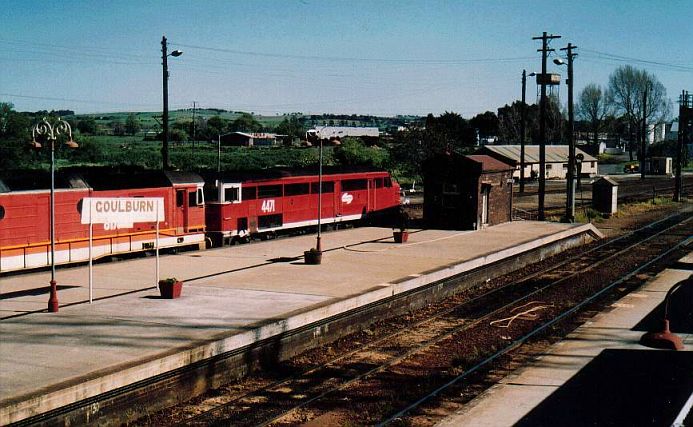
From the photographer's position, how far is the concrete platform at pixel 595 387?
12.1 m

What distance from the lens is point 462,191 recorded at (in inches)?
1449

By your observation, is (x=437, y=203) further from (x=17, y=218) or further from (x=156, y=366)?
(x=156, y=366)

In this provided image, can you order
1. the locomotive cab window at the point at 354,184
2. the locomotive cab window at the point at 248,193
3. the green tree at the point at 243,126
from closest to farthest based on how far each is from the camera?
the locomotive cab window at the point at 248,193 → the locomotive cab window at the point at 354,184 → the green tree at the point at 243,126

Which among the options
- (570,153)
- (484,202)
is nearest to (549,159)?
(570,153)

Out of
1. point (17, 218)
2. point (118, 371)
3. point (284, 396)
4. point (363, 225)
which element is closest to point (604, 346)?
point (284, 396)

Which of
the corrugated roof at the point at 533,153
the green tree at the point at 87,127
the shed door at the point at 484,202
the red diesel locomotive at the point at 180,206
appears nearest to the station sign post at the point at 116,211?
the red diesel locomotive at the point at 180,206

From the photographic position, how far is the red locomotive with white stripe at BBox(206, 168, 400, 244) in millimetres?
30453

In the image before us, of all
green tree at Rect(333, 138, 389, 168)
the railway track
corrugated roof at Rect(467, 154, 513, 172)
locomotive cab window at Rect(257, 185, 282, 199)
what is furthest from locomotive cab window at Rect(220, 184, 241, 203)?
green tree at Rect(333, 138, 389, 168)

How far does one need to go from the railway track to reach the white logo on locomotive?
11020 mm

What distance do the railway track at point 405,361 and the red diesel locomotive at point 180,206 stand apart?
7.48 meters

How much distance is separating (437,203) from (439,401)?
2470cm

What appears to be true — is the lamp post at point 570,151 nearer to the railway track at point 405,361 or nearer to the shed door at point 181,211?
the railway track at point 405,361

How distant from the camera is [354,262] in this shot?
25.8 metres

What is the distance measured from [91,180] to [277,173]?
8.97 metres
